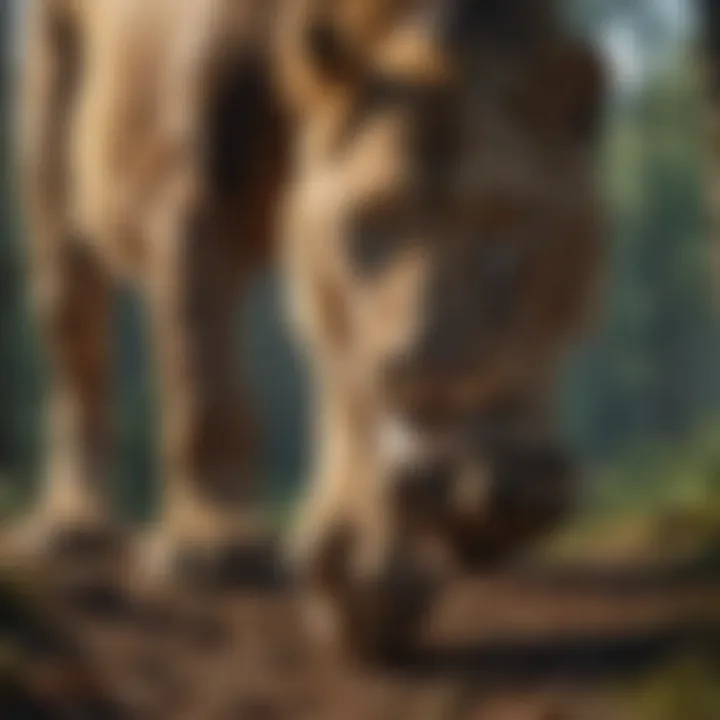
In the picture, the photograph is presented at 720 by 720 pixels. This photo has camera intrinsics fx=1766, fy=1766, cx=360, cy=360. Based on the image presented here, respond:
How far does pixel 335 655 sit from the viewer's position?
2.65 ft

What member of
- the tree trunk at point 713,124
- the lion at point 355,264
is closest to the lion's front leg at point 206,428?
the lion at point 355,264

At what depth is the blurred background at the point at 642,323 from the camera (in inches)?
30.6

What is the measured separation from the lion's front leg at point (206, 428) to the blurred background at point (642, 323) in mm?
16

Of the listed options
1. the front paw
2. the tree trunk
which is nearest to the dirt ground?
the front paw

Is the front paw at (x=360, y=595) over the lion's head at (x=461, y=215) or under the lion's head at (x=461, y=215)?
under

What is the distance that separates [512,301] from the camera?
0.79 m

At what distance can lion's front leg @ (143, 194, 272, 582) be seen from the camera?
0.83 metres

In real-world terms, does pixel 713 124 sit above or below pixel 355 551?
above

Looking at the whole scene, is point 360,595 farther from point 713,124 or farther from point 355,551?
point 713,124

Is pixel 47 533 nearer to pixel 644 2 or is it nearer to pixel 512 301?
pixel 512 301

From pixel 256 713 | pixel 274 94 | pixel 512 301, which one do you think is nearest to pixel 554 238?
pixel 512 301

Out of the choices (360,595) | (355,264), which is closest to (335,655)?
(360,595)

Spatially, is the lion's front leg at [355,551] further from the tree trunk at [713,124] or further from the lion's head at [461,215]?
the tree trunk at [713,124]

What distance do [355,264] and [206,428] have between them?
0.36ft
